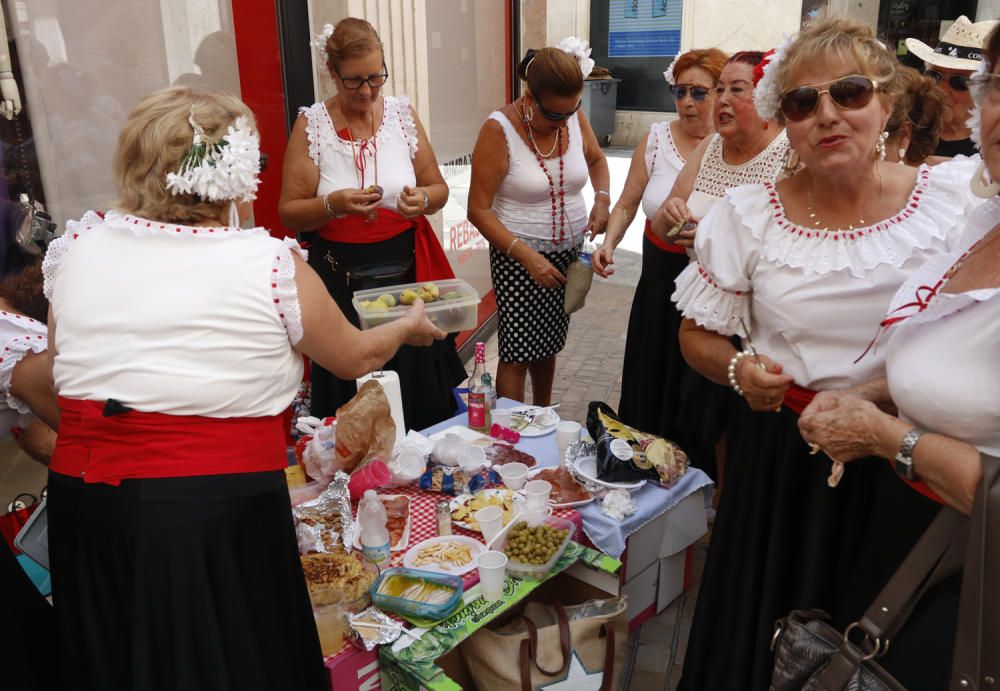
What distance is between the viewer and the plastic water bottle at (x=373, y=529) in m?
2.66

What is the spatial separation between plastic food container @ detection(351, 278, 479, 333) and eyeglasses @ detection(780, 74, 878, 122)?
150 centimetres

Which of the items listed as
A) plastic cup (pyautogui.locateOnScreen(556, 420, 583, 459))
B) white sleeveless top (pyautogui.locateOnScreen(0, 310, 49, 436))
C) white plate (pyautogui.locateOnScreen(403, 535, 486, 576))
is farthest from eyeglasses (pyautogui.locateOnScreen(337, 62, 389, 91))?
white plate (pyautogui.locateOnScreen(403, 535, 486, 576))

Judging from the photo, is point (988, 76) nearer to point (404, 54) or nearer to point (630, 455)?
point (630, 455)

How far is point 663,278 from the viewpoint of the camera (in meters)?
3.88

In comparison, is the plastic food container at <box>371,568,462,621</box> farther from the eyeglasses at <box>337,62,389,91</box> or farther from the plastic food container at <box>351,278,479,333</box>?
the eyeglasses at <box>337,62,389,91</box>

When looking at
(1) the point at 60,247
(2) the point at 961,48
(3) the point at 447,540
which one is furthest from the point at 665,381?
(1) the point at 60,247

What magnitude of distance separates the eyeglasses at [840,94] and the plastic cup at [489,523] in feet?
5.13

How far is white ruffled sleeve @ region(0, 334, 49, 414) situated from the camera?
224cm

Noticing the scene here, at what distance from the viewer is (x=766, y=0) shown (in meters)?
14.6

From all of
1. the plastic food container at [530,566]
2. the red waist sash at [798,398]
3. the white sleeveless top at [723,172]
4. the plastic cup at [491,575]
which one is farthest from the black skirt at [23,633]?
the white sleeveless top at [723,172]

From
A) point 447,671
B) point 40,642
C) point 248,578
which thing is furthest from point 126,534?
point 447,671

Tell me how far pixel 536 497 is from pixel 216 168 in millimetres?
1576

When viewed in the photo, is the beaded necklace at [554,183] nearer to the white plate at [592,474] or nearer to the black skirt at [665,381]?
the black skirt at [665,381]

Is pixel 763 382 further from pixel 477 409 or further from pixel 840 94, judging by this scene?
pixel 477 409
